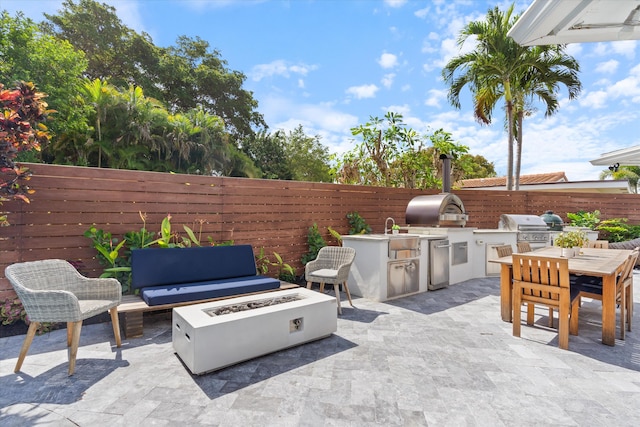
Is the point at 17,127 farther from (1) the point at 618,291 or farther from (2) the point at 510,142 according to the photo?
(2) the point at 510,142

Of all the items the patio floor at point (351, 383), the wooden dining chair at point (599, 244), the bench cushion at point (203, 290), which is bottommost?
the patio floor at point (351, 383)

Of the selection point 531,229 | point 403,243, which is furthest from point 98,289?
point 531,229

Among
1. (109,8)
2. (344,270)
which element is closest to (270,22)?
(344,270)

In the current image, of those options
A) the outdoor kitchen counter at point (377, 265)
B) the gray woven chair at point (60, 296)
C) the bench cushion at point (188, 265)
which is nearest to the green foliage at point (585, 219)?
the outdoor kitchen counter at point (377, 265)

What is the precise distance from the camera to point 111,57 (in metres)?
15.8

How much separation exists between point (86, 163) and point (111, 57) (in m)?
9.54

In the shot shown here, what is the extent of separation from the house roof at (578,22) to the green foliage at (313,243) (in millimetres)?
4297

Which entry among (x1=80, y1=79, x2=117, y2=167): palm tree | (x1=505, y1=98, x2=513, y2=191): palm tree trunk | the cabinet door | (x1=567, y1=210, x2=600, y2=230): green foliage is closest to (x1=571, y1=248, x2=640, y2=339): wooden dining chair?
the cabinet door

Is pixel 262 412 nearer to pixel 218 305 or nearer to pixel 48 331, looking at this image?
pixel 218 305

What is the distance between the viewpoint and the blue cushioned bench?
3574 mm

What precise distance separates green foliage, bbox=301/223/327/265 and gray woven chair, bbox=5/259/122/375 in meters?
3.43

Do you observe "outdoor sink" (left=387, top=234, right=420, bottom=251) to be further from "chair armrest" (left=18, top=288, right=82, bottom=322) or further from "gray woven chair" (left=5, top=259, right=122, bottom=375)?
"chair armrest" (left=18, top=288, right=82, bottom=322)

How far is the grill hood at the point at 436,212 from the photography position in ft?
21.0

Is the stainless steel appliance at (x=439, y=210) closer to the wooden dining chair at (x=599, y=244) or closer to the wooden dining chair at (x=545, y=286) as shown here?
the wooden dining chair at (x=599, y=244)
